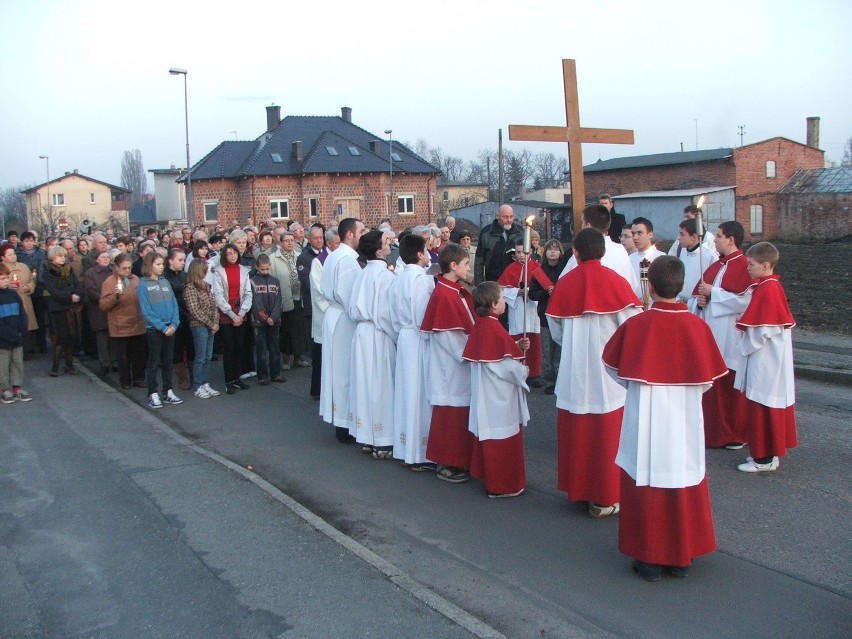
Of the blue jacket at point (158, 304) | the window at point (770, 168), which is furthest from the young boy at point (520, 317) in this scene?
the window at point (770, 168)

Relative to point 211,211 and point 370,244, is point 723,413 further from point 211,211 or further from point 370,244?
point 211,211

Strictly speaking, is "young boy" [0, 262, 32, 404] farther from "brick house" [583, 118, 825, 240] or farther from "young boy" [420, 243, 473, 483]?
"brick house" [583, 118, 825, 240]

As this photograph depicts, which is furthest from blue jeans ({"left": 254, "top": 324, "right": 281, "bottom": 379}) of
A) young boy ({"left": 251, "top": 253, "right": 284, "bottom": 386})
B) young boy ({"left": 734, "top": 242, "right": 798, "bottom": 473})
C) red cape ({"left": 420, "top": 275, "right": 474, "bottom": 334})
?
young boy ({"left": 734, "top": 242, "right": 798, "bottom": 473})

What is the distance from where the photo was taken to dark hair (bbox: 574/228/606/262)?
633cm

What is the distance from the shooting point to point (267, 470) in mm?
7910

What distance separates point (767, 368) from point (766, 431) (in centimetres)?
54

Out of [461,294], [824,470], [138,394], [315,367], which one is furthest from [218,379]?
[824,470]

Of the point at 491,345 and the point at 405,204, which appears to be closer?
the point at 491,345

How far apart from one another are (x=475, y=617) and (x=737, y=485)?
126 inches

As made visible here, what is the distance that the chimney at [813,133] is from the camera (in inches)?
2537

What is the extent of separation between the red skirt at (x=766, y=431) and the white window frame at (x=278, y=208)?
47.4 meters

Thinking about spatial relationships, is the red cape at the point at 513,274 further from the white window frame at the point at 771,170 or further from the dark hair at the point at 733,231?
the white window frame at the point at 771,170

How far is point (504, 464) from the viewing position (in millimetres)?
6750

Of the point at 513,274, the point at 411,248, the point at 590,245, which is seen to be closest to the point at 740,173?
the point at 513,274
